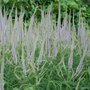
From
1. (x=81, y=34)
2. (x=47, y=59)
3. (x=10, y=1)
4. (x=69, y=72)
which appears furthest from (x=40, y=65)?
(x=10, y=1)

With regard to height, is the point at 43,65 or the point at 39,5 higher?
the point at 39,5

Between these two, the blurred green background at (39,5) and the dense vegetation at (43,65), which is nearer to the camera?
the dense vegetation at (43,65)

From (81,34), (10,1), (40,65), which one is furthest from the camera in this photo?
(10,1)

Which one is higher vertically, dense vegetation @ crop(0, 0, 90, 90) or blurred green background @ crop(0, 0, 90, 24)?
blurred green background @ crop(0, 0, 90, 24)

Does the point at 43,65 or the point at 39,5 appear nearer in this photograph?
the point at 43,65

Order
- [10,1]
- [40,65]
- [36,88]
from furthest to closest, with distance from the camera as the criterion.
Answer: [10,1] → [40,65] → [36,88]

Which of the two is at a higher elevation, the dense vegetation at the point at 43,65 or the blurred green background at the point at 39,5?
the blurred green background at the point at 39,5

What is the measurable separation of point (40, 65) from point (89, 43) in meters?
0.40

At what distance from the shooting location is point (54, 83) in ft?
7.25

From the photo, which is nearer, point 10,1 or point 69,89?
point 69,89

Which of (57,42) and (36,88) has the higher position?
(57,42)

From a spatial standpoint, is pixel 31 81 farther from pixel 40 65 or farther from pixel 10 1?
pixel 10 1

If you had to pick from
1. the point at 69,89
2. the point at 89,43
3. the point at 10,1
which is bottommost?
the point at 69,89

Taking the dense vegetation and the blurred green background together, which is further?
the blurred green background
